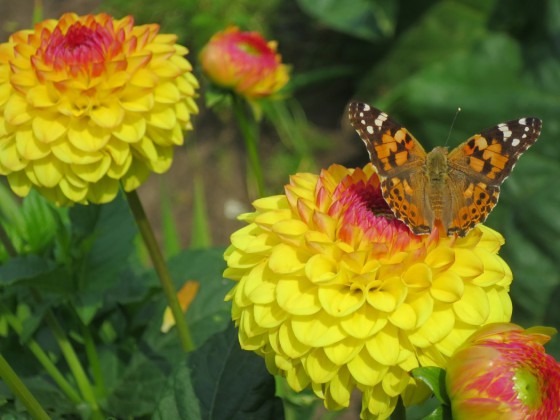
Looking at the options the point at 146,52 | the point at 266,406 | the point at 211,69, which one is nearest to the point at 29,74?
the point at 146,52

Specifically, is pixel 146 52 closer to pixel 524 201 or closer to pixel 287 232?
pixel 287 232

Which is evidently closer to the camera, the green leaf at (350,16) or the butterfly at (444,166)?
the butterfly at (444,166)

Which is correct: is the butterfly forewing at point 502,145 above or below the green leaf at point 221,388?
above

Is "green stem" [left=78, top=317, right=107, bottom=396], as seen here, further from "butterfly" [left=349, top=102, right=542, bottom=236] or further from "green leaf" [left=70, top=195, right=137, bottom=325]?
"butterfly" [left=349, top=102, right=542, bottom=236]

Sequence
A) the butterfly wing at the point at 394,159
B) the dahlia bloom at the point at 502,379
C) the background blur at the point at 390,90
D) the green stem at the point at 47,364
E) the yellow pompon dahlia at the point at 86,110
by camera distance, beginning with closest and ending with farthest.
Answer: the dahlia bloom at the point at 502,379 → the butterfly wing at the point at 394,159 → the yellow pompon dahlia at the point at 86,110 → the green stem at the point at 47,364 → the background blur at the point at 390,90

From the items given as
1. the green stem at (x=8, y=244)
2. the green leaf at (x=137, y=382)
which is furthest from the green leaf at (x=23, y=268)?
the green leaf at (x=137, y=382)

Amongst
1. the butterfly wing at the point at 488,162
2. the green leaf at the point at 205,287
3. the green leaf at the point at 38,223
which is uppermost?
the butterfly wing at the point at 488,162

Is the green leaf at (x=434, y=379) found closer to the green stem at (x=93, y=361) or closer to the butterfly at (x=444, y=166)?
the butterfly at (x=444, y=166)

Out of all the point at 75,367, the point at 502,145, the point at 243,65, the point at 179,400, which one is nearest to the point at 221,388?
the point at 179,400
